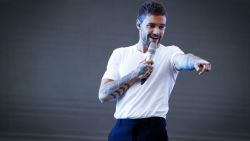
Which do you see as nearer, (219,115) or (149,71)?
(149,71)

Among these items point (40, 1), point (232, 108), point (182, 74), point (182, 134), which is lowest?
point (182, 134)

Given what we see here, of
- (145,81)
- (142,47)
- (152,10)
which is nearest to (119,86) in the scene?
(145,81)

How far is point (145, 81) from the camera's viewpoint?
1.55 meters

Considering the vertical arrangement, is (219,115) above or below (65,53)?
below

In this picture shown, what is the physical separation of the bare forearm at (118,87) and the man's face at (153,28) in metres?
0.19

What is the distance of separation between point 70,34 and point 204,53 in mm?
1259

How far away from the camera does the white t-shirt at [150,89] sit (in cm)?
153

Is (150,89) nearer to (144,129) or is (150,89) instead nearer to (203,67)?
(144,129)

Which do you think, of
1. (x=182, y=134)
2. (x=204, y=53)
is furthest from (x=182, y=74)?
(x=182, y=134)

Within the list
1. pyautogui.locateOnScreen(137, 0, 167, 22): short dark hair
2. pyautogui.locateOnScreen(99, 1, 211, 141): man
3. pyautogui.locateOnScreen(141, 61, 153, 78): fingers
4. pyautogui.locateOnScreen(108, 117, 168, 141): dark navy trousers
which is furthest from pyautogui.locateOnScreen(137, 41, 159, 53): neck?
pyautogui.locateOnScreen(108, 117, 168, 141): dark navy trousers

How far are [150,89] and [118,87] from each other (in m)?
0.13

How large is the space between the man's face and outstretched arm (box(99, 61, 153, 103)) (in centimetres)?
19

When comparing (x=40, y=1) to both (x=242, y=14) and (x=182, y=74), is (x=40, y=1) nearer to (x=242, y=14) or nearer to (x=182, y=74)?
(x=182, y=74)

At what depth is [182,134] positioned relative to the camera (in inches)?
138
